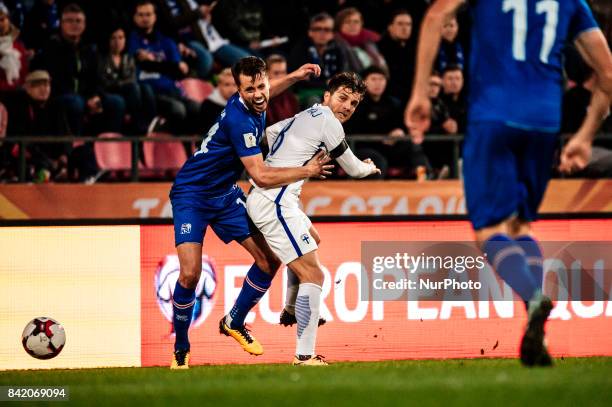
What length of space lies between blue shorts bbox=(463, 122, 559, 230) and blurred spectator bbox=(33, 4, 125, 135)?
7.24 metres

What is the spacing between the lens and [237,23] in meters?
14.2

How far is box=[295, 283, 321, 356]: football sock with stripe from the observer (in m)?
8.30

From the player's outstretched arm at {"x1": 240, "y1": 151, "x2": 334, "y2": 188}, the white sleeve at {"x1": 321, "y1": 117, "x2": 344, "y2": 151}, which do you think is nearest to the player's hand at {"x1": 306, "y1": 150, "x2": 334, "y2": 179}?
the player's outstretched arm at {"x1": 240, "y1": 151, "x2": 334, "y2": 188}

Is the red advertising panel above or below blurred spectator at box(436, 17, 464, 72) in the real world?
below

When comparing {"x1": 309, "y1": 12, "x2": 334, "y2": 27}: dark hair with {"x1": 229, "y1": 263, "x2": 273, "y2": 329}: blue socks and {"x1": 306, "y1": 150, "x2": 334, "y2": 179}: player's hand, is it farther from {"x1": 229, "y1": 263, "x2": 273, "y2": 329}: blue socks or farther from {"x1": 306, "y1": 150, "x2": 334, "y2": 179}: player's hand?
{"x1": 306, "y1": 150, "x2": 334, "y2": 179}: player's hand

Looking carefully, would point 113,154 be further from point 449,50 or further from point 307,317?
point 307,317

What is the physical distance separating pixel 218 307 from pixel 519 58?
4079 mm

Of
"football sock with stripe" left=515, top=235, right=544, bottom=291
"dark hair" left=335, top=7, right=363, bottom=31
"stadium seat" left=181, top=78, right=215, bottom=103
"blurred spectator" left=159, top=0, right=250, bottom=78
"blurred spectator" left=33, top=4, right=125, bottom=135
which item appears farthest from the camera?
"dark hair" left=335, top=7, right=363, bottom=31

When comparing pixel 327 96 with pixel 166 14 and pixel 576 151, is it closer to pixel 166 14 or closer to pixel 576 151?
pixel 576 151

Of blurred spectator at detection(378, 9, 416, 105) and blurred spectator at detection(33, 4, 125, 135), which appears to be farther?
blurred spectator at detection(378, 9, 416, 105)

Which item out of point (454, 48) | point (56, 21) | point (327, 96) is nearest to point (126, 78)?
point (56, 21)

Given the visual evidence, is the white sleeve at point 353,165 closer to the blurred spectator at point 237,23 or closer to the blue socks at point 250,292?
the blue socks at point 250,292

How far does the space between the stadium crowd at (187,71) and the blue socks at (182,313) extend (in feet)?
13.6

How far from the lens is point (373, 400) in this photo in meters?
5.18
